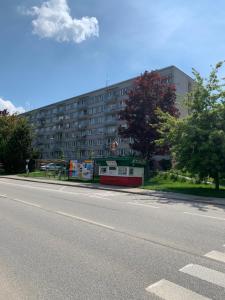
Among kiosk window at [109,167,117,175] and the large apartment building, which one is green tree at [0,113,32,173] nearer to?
Result: the large apartment building

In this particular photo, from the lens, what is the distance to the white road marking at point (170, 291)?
Result: 404 centimetres

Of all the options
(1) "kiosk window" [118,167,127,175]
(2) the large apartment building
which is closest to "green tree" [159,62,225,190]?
(1) "kiosk window" [118,167,127,175]

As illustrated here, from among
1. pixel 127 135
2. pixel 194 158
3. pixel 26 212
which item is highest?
pixel 127 135

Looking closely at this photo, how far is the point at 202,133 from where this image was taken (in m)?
21.1

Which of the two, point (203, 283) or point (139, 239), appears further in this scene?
point (139, 239)

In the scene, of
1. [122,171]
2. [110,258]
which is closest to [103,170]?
[122,171]

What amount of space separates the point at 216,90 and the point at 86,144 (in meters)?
60.7

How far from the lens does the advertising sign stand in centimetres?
3331

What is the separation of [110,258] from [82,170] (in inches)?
1123

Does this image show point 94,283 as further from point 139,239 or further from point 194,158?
point 194,158

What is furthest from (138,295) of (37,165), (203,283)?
(37,165)

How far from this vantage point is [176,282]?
14.8 feet

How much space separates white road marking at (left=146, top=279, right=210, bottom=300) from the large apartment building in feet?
198

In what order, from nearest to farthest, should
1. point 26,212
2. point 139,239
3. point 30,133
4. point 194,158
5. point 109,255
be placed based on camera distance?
point 109,255 < point 139,239 < point 26,212 < point 194,158 < point 30,133
